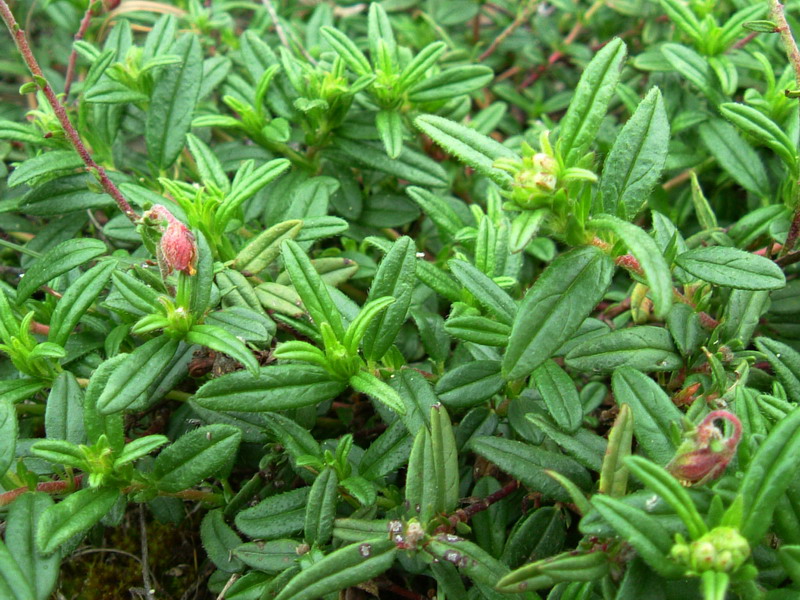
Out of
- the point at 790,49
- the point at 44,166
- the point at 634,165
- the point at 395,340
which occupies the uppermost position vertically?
the point at 790,49

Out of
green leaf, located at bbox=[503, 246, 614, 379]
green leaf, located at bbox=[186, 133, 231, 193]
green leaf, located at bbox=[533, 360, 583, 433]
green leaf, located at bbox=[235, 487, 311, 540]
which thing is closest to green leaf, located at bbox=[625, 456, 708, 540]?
green leaf, located at bbox=[503, 246, 614, 379]

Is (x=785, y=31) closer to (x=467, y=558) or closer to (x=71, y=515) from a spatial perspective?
(x=467, y=558)

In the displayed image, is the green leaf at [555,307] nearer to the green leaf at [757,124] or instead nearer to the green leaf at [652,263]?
the green leaf at [652,263]

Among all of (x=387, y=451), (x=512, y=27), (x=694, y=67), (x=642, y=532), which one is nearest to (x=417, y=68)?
(x=694, y=67)

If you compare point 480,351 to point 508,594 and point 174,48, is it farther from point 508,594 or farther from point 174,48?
point 174,48

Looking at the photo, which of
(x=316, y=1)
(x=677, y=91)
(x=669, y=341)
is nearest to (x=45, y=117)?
(x=316, y=1)

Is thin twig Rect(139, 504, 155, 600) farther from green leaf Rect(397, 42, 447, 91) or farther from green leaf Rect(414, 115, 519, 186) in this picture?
green leaf Rect(397, 42, 447, 91)
